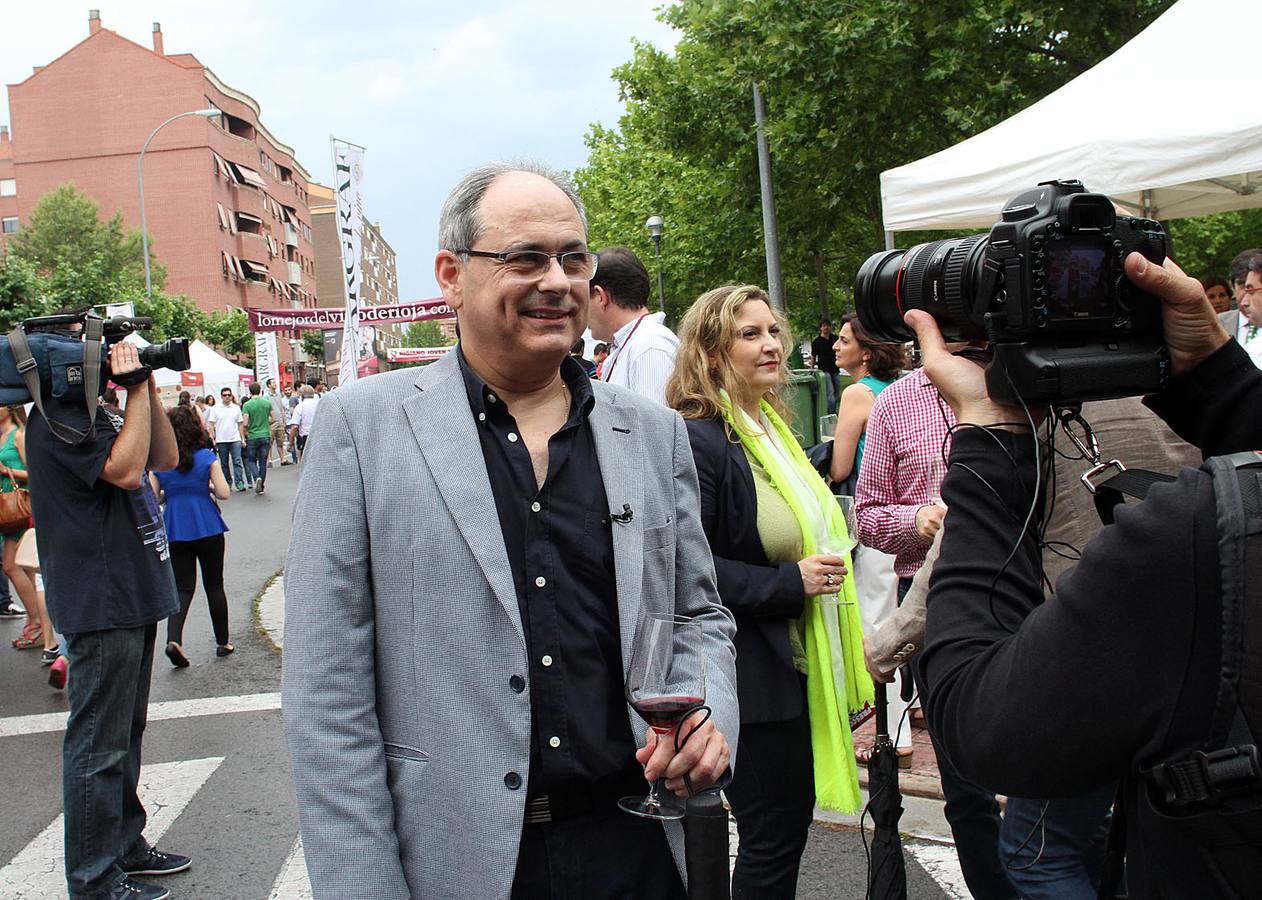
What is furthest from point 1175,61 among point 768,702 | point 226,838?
Result: point 226,838

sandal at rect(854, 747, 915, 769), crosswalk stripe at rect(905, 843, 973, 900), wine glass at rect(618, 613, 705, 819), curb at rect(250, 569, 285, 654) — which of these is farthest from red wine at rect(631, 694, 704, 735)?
curb at rect(250, 569, 285, 654)

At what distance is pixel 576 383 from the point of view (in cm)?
228

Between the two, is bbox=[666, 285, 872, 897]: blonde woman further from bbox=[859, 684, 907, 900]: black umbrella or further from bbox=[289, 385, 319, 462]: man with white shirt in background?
bbox=[289, 385, 319, 462]: man with white shirt in background

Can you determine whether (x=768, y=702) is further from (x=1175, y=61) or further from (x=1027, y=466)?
(x=1175, y=61)

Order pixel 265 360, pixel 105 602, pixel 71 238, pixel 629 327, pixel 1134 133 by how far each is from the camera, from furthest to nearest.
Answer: pixel 71 238 < pixel 265 360 < pixel 1134 133 < pixel 629 327 < pixel 105 602

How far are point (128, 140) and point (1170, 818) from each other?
234ft

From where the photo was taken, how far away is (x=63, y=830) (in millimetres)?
4652

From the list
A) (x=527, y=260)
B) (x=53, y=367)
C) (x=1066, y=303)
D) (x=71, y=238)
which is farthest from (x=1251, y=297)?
(x=71, y=238)

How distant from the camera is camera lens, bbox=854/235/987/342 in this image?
5.74ft

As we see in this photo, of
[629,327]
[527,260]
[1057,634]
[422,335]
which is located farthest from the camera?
[422,335]

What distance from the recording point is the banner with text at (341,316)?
1189cm

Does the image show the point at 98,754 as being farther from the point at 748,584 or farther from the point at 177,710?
the point at 177,710

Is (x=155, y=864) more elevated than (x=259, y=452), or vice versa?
(x=259, y=452)

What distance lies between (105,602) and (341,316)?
1650 centimetres
